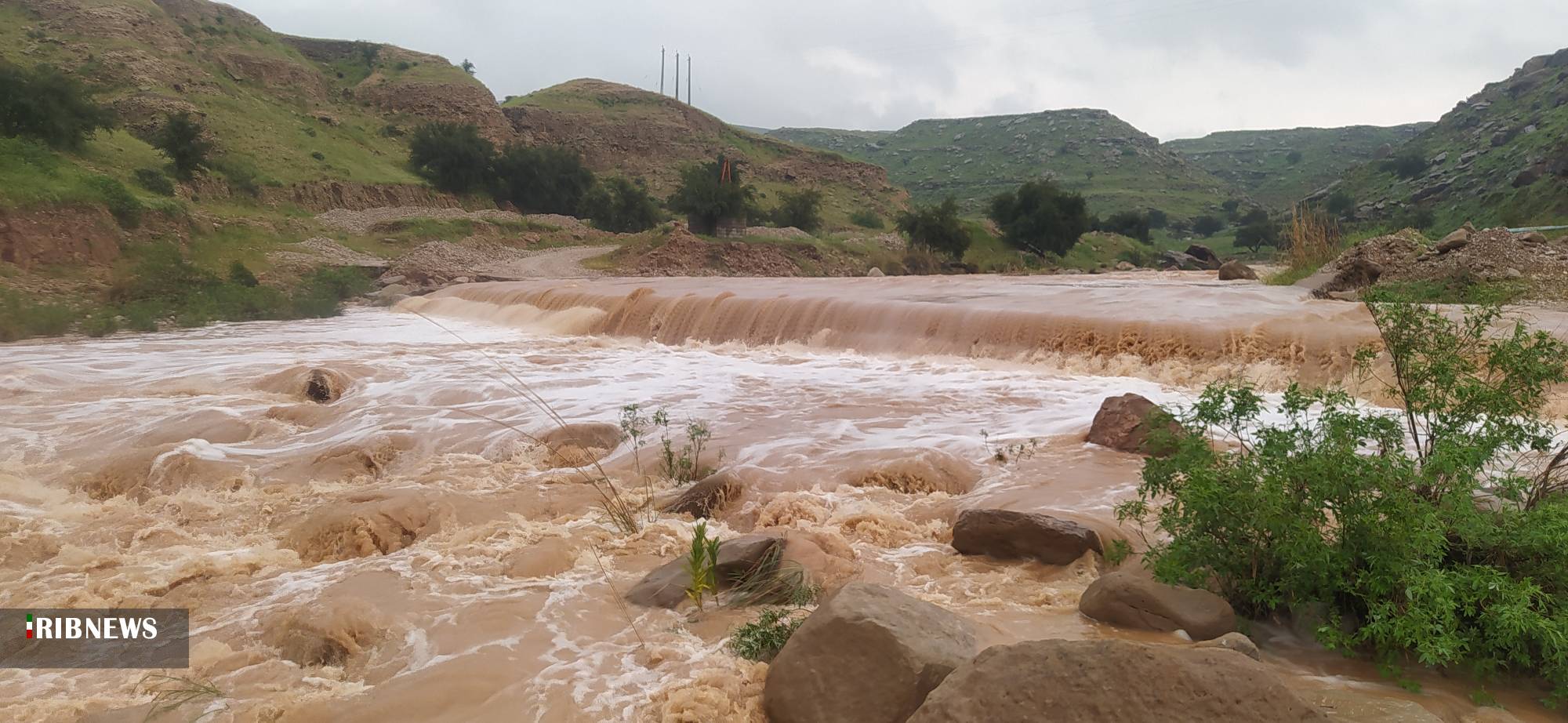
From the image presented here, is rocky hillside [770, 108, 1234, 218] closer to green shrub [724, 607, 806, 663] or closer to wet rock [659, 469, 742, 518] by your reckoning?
wet rock [659, 469, 742, 518]

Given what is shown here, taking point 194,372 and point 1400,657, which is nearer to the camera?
point 1400,657

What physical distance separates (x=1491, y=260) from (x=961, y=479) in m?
10.7

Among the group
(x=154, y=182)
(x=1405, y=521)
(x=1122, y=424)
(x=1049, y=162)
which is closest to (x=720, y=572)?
(x=1405, y=521)

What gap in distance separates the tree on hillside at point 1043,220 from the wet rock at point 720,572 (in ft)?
129

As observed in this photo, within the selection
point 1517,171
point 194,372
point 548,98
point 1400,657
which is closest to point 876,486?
point 1400,657

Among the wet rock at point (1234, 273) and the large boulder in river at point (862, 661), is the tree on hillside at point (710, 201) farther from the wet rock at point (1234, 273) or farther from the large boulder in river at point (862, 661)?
the large boulder in river at point (862, 661)

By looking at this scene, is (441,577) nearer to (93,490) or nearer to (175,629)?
(175,629)

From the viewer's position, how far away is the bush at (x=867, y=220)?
5992cm

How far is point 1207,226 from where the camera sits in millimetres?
73438

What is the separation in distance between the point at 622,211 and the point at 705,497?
4137 cm

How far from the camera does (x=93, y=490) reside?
579 centimetres

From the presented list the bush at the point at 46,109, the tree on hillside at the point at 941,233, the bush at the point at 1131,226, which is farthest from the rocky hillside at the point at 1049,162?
the bush at the point at 46,109

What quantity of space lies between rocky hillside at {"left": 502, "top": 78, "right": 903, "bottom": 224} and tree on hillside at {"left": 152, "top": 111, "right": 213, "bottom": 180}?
106ft

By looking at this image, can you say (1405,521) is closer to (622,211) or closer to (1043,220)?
(1043,220)
